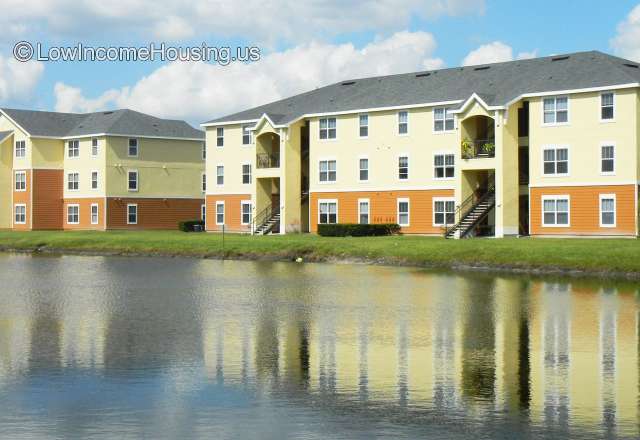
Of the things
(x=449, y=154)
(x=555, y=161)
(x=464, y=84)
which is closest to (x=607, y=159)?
(x=555, y=161)

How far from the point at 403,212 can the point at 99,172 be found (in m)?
34.2

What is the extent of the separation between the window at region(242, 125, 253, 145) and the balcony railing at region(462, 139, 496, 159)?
→ 20917mm

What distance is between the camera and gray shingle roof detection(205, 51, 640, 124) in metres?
60.6

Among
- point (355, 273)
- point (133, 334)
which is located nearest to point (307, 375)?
point (133, 334)

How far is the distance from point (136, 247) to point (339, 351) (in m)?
44.9

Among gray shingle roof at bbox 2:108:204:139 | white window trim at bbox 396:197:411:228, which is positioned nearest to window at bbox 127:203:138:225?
gray shingle roof at bbox 2:108:204:139

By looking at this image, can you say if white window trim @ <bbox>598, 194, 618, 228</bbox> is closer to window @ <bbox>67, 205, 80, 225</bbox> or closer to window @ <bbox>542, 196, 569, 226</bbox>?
window @ <bbox>542, 196, 569, 226</bbox>

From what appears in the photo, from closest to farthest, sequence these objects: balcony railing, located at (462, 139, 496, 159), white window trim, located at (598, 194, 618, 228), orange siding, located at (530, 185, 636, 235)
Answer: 1. orange siding, located at (530, 185, 636, 235)
2. white window trim, located at (598, 194, 618, 228)
3. balcony railing, located at (462, 139, 496, 159)

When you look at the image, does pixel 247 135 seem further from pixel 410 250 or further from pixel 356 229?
pixel 410 250

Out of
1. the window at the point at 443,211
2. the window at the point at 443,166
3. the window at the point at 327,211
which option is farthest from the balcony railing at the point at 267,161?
the window at the point at 443,211

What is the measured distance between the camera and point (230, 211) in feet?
264

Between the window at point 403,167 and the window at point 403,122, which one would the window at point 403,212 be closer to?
the window at point 403,167

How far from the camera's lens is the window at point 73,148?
3688 inches

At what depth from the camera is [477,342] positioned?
21.7 metres
